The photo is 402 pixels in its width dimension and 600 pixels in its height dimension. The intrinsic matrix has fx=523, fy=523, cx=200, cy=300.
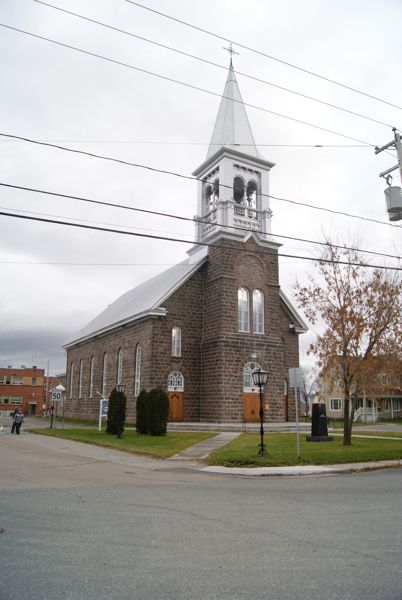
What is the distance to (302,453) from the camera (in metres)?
17.8

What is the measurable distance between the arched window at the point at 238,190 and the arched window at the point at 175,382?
508 inches

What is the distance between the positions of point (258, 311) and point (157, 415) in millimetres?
12344

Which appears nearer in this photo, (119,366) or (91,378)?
(119,366)

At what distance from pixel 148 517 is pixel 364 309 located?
1540cm

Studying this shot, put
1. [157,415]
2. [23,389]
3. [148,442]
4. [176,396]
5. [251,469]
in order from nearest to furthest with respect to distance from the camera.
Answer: [251,469], [148,442], [157,415], [176,396], [23,389]

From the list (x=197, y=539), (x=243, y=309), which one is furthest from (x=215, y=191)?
(x=197, y=539)

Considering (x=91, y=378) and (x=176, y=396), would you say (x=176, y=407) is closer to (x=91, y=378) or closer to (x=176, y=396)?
(x=176, y=396)

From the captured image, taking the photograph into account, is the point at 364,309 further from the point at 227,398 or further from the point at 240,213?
the point at 240,213

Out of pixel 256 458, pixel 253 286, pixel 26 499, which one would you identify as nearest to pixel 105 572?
pixel 26 499

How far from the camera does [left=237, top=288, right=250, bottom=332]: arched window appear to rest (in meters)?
33.6

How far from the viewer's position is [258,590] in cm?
491

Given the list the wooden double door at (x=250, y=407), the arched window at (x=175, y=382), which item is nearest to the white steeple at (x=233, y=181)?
the arched window at (x=175, y=382)

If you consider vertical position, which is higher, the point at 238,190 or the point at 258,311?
the point at 238,190

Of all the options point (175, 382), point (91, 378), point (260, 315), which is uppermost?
point (260, 315)
